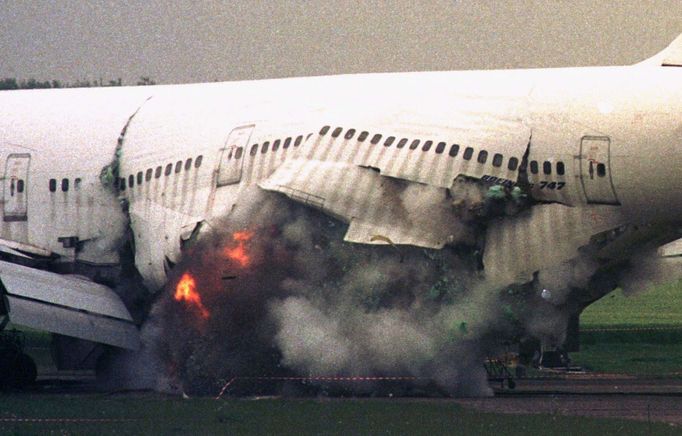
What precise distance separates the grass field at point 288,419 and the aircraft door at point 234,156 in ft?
22.9

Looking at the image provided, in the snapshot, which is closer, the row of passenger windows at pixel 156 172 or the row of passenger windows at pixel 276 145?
the row of passenger windows at pixel 276 145

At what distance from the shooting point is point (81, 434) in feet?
84.4

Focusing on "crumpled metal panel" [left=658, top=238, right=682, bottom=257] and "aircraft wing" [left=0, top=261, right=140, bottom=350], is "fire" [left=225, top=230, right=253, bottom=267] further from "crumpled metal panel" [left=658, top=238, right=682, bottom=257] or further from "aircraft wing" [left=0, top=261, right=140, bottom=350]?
"crumpled metal panel" [left=658, top=238, right=682, bottom=257]

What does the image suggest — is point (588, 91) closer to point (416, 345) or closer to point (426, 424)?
point (416, 345)

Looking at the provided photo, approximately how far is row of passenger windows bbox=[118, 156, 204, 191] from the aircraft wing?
271 centimetres

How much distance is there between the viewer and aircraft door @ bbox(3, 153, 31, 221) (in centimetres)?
4159

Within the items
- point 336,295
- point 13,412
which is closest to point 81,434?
point 13,412

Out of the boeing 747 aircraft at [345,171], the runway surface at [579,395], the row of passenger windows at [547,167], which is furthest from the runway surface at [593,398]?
the row of passenger windows at [547,167]

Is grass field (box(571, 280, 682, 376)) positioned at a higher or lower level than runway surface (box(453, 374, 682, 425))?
lower

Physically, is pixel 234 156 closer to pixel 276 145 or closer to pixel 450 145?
pixel 276 145

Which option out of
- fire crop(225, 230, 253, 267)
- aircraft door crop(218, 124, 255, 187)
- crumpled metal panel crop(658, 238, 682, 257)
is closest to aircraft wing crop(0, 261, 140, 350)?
fire crop(225, 230, 253, 267)

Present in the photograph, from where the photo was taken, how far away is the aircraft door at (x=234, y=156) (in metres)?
37.5

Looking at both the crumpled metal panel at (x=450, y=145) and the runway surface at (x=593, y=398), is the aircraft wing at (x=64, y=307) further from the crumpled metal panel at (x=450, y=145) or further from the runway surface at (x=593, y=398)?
the runway surface at (x=593, y=398)

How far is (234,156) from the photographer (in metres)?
37.8
